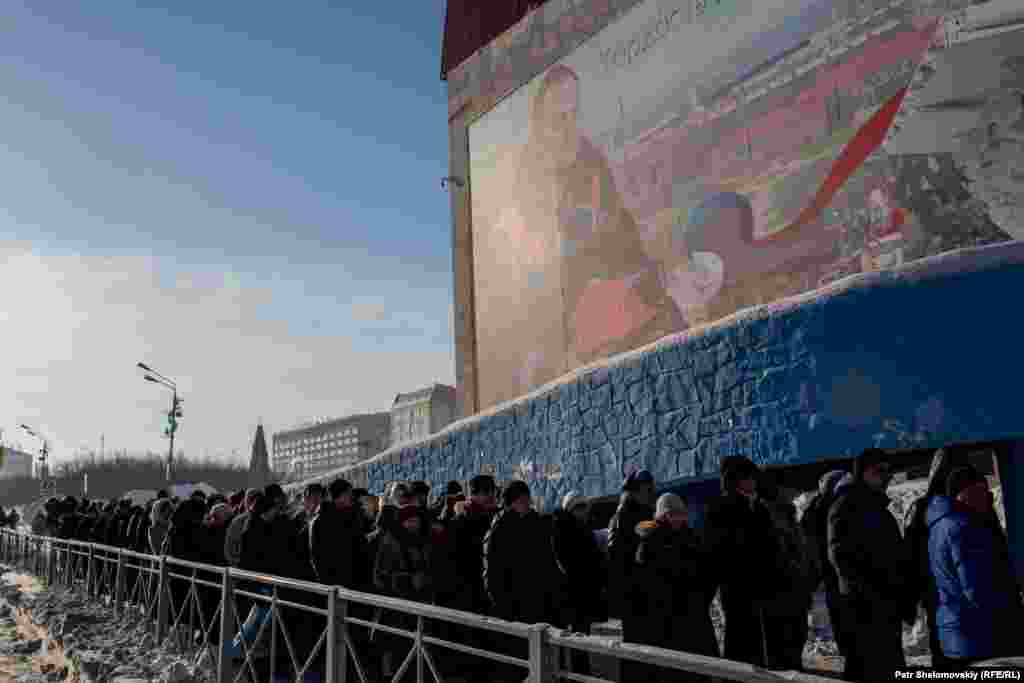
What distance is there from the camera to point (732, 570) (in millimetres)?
4430

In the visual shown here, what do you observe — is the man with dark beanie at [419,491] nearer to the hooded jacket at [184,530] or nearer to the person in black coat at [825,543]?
the person in black coat at [825,543]

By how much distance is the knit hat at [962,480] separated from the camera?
429 cm

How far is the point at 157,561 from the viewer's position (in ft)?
31.1

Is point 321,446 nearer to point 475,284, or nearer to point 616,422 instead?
point 475,284

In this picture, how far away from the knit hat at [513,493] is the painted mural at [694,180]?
8.02 metres

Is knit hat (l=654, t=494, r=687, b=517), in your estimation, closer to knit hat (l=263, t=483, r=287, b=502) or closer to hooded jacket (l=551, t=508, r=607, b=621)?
hooded jacket (l=551, t=508, r=607, b=621)

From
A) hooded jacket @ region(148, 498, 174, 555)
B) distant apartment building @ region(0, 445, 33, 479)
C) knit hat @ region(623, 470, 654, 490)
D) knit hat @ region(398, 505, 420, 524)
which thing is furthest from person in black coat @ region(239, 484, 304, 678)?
distant apartment building @ region(0, 445, 33, 479)

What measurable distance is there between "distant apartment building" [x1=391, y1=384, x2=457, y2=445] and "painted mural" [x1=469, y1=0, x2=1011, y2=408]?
51.9m

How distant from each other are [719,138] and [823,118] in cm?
210

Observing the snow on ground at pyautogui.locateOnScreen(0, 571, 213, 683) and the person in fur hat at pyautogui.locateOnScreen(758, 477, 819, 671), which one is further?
Result: the snow on ground at pyautogui.locateOnScreen(0, 571, 213, 683)

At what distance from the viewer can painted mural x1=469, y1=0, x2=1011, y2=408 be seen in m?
12.3

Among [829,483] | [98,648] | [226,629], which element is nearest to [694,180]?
[829,483]

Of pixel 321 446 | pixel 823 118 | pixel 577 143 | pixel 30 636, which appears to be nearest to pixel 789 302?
pixel 823 118

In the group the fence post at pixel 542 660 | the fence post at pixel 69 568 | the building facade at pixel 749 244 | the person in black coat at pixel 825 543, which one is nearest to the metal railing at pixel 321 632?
the fence post at pixel 542 660
